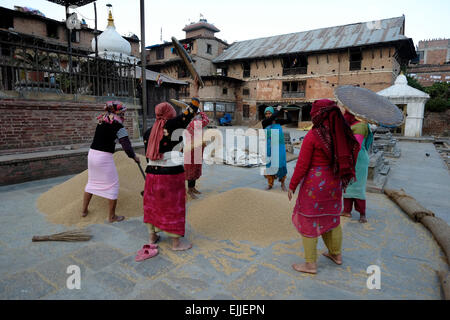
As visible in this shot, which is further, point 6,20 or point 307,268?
point 6,20

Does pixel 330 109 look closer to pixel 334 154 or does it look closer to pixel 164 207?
pixel 334 154

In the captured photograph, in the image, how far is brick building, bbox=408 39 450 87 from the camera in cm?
2830

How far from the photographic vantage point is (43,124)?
20.1 ft

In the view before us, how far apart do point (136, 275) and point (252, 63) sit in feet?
89.4

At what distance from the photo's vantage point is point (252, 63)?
2733 cm

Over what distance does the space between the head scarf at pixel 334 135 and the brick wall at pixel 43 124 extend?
6.01 m

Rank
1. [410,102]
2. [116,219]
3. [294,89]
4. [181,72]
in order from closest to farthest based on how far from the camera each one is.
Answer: [116,219] < [410,102] < [294,89] < [181,72]

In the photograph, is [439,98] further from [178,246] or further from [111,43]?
[178,246]

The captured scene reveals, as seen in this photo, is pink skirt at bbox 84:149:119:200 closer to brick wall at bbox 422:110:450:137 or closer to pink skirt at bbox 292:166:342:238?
pink skirt at bbox 292:166:342:238

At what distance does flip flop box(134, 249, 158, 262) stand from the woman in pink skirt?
3.65 ft

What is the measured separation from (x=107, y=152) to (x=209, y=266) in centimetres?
198

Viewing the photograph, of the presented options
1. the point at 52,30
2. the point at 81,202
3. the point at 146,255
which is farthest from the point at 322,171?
the point at 52,30

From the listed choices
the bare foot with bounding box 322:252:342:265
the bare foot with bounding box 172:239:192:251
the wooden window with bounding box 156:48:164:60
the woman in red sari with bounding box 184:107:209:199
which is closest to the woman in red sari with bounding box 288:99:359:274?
the bare foot with bounding box 322:252:342:265
